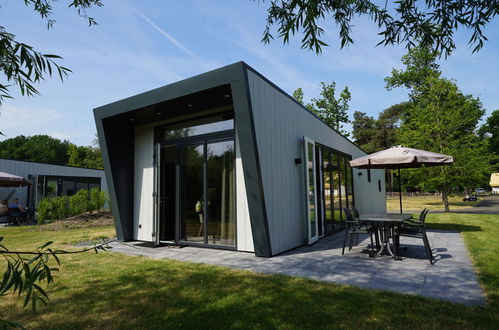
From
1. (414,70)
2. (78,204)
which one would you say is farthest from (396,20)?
(414,70)

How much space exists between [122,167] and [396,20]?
6.43 metres

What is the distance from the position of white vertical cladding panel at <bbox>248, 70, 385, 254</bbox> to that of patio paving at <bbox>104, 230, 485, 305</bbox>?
453 mm

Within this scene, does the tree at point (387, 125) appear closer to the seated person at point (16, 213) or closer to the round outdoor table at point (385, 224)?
the round outdoor table at point (385, 224)

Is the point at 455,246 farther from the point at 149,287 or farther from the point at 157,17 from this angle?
the point at 157,17

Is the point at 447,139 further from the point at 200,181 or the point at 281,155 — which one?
the point at 200,181

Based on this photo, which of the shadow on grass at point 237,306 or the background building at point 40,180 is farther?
the background building at point 40,180

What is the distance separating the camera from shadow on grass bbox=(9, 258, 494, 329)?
252 centimetres

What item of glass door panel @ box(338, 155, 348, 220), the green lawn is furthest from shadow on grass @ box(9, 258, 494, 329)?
glass door panel @ box(338, 155, 348, 220)

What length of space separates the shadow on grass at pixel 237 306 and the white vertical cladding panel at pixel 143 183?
315cm

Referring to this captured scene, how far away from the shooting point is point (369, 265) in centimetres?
445

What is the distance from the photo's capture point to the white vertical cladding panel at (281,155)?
5.05m

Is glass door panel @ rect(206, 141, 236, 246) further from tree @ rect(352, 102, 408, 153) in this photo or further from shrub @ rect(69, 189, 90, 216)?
tree @ rect(352, 102, 408, 153)

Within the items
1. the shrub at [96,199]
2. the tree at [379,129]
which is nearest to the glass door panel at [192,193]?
the shrub at [96,199]

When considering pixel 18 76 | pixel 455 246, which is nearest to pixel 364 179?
pixel 455 246
